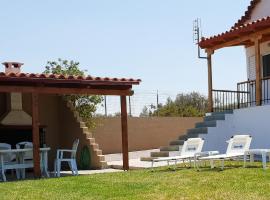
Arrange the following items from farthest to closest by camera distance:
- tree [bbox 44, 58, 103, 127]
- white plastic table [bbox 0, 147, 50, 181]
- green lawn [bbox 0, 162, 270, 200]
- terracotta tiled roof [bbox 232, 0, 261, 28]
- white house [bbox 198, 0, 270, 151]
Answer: tree [bbox 44, 58, 103, 127] < terracotta tiled roof [bbox 232, 0, 261, 28] < white house [bbox 198, 0, 270, 151] < white plastic table [bbox 0, 147, 50, 181] < green lawn [bbox 0, 162, 270, 200]

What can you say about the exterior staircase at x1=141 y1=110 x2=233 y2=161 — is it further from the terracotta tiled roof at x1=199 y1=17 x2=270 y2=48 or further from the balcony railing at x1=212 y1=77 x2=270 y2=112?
the terracotta tiled roof at x1=199 y1=17 x2=270 y2=48

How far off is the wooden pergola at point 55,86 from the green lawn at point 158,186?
2.13m

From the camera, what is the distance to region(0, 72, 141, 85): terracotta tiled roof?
13.1 metres

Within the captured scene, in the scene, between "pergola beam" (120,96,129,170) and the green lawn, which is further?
"pergola beam" (120,96,129,170)

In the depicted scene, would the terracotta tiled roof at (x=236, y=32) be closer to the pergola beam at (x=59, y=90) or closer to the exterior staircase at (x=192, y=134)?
the exterior staircase at (x=192, y=134)

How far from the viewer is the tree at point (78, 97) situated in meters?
22.3

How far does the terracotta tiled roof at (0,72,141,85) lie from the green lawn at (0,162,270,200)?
265 cm

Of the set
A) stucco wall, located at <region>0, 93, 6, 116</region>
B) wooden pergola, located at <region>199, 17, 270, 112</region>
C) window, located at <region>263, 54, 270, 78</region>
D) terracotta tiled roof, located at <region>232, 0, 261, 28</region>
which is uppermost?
terracotta tiled roof, located at <region>232, 0, 261, 28</region>

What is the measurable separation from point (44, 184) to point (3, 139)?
21.2 ft

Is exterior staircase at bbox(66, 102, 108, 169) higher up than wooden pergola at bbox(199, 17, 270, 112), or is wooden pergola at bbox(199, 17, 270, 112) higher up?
wooden pergola at bbox(199, 17, 270, 112)

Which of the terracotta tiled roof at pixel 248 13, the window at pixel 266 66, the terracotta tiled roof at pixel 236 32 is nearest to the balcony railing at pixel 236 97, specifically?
the window at pixel 266 66

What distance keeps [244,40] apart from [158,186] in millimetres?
8767

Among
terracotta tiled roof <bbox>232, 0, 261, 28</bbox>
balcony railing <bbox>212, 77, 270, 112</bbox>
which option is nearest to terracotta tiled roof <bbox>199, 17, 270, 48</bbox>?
balcony railing <bbox>212, 77, 270, 112</bbox>

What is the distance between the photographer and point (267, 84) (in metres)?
17.7
